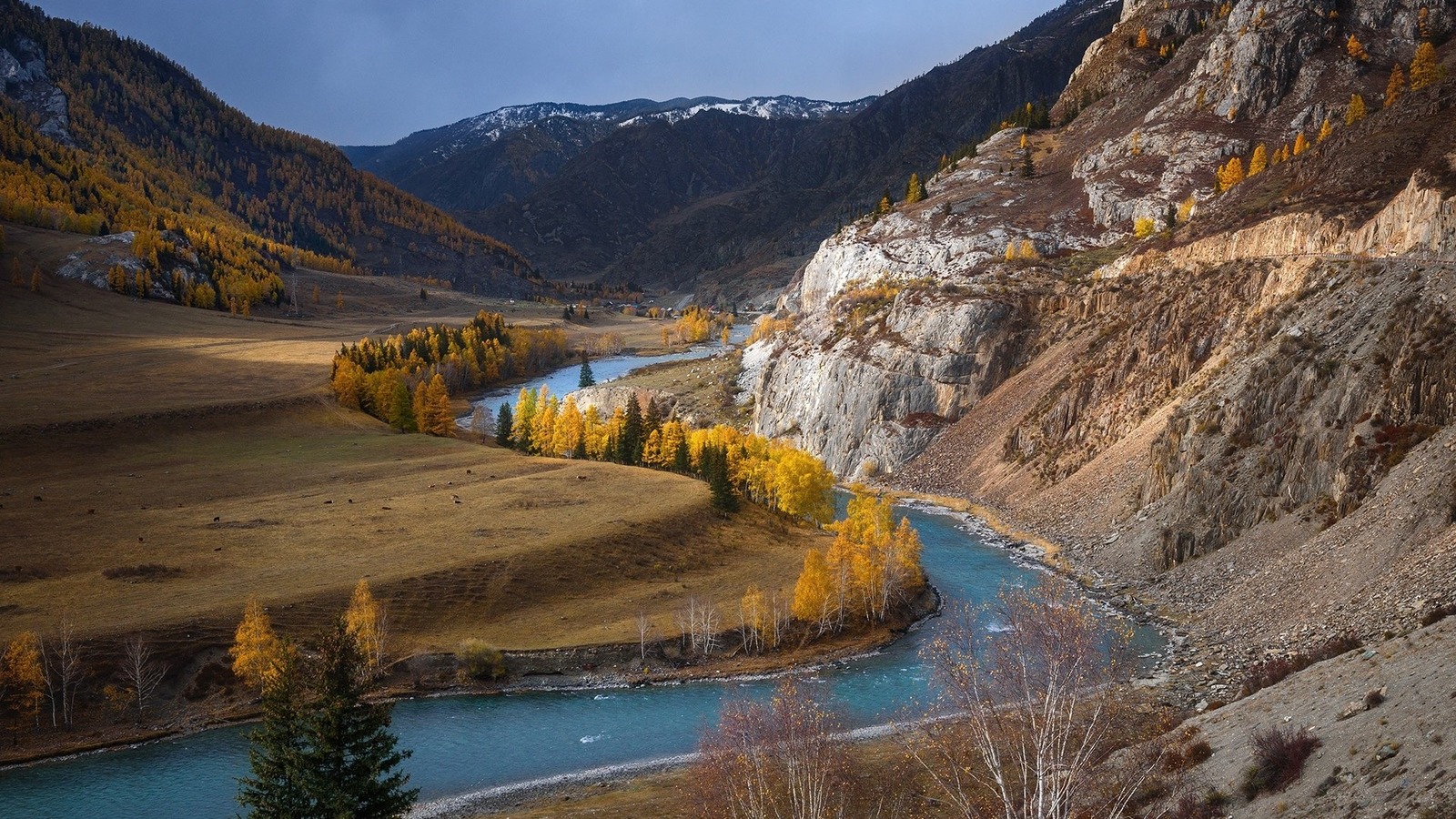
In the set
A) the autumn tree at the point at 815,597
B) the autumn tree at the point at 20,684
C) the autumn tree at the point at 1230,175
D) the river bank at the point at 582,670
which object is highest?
the autumn tree at the point at 1230,175

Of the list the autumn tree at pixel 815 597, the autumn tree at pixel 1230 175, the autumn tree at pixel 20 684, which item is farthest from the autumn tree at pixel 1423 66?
the autumn tree at pixel 20 684

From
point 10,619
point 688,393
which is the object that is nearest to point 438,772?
point 10,619

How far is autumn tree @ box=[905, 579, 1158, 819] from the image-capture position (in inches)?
991

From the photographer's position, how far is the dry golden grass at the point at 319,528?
61.9 meters

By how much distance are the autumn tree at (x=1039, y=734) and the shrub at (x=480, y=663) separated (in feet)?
88.0

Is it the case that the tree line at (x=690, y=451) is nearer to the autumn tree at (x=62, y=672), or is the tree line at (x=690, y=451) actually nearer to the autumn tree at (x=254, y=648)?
the autumn tree at (x=254, y=648)

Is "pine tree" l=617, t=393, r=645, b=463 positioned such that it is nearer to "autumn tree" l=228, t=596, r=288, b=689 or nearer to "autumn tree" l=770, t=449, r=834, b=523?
"autumn tree" l=770, t=449, r=834, b=523

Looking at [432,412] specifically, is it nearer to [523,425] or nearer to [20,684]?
[523,425]

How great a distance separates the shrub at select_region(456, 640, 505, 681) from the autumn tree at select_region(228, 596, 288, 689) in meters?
10.6

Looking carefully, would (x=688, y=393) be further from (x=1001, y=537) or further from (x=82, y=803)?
(x=82, y=803)

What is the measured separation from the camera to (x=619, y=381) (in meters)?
176

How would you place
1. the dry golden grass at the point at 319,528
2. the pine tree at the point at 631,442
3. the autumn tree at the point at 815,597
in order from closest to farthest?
the dry golden grass at the point at 319,528
the autumn tree at the point at 815,597
the pine tree at the point at 631,442

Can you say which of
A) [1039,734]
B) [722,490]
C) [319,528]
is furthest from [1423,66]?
[319,528]

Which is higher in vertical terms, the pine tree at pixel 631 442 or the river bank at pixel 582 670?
the pine tree at pixel 631 442
